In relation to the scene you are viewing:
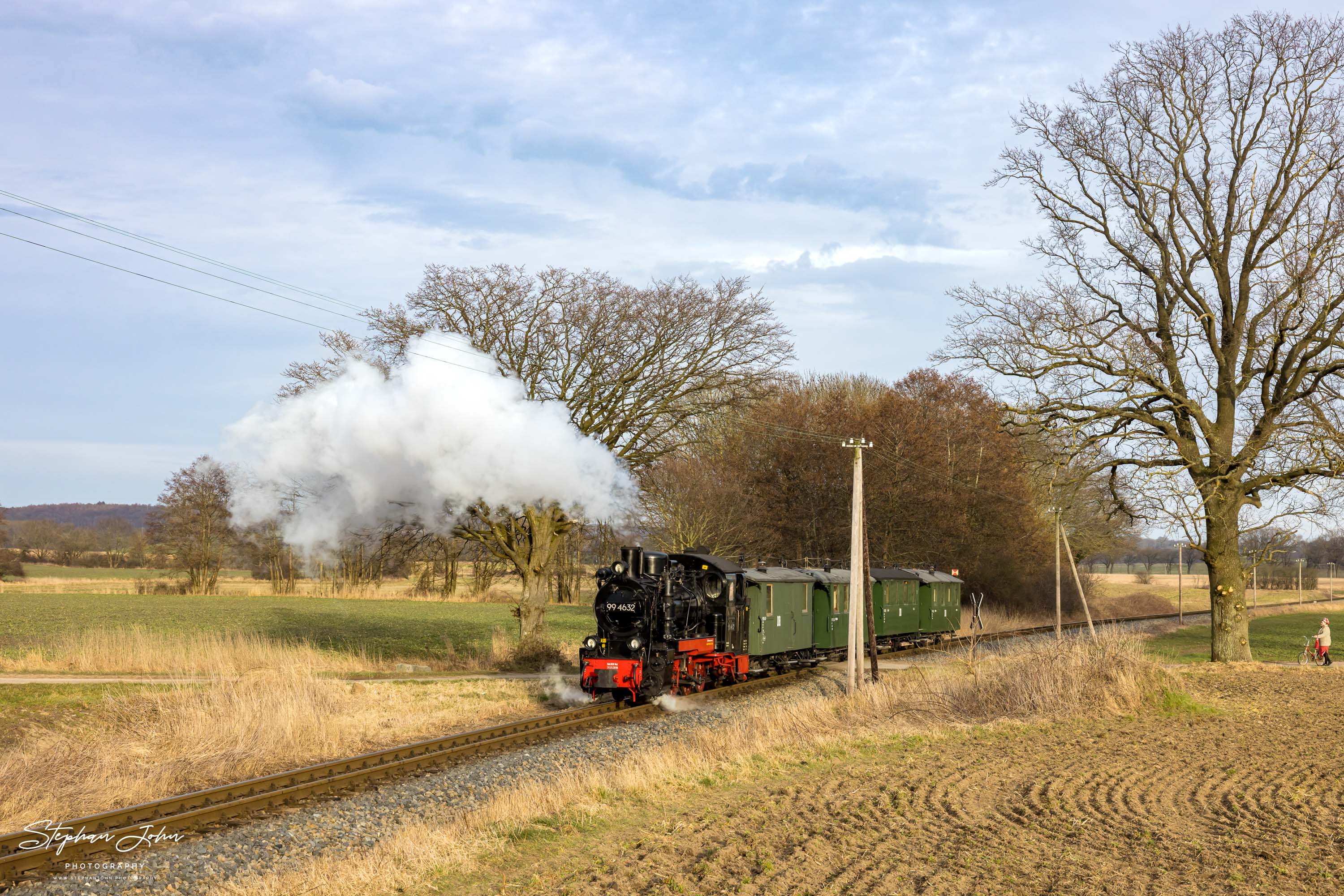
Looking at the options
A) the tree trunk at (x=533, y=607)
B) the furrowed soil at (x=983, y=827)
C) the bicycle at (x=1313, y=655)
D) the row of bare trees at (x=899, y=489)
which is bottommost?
the bicycle at (x=1313, y=655)

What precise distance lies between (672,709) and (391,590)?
50361 millimetres

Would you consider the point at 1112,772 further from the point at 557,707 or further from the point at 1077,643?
the point at 557,707

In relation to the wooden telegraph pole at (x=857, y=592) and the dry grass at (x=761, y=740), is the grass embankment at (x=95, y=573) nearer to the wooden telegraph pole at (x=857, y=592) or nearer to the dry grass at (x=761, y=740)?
the wooden telegraph pole at (x=857, y=592)

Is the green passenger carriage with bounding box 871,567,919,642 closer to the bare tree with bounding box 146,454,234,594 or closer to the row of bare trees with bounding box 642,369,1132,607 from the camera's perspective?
the row of bare trees with bounding box 642,369,1132,607

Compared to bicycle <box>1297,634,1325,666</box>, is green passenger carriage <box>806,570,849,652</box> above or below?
above

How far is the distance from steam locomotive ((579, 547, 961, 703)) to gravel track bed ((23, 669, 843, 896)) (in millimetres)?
1960

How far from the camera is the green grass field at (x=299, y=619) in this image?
31.5 metres

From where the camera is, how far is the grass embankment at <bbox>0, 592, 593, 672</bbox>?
77.1ft

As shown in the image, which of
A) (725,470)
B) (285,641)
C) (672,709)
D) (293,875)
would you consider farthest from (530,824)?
(725,470)

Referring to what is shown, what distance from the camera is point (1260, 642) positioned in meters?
38.0

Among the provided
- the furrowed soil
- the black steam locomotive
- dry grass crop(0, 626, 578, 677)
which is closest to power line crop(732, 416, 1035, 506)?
dry grass crop(0, 626, 578, 677)

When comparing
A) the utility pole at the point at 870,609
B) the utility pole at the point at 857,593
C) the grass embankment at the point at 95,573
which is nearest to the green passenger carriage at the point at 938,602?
the utility pole at the point at 870,609

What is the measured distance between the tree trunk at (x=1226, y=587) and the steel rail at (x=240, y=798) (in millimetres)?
17154

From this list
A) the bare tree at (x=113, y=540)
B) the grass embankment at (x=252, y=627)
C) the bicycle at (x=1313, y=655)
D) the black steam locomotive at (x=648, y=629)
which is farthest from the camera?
the bare tree at (x=113, y=540)
